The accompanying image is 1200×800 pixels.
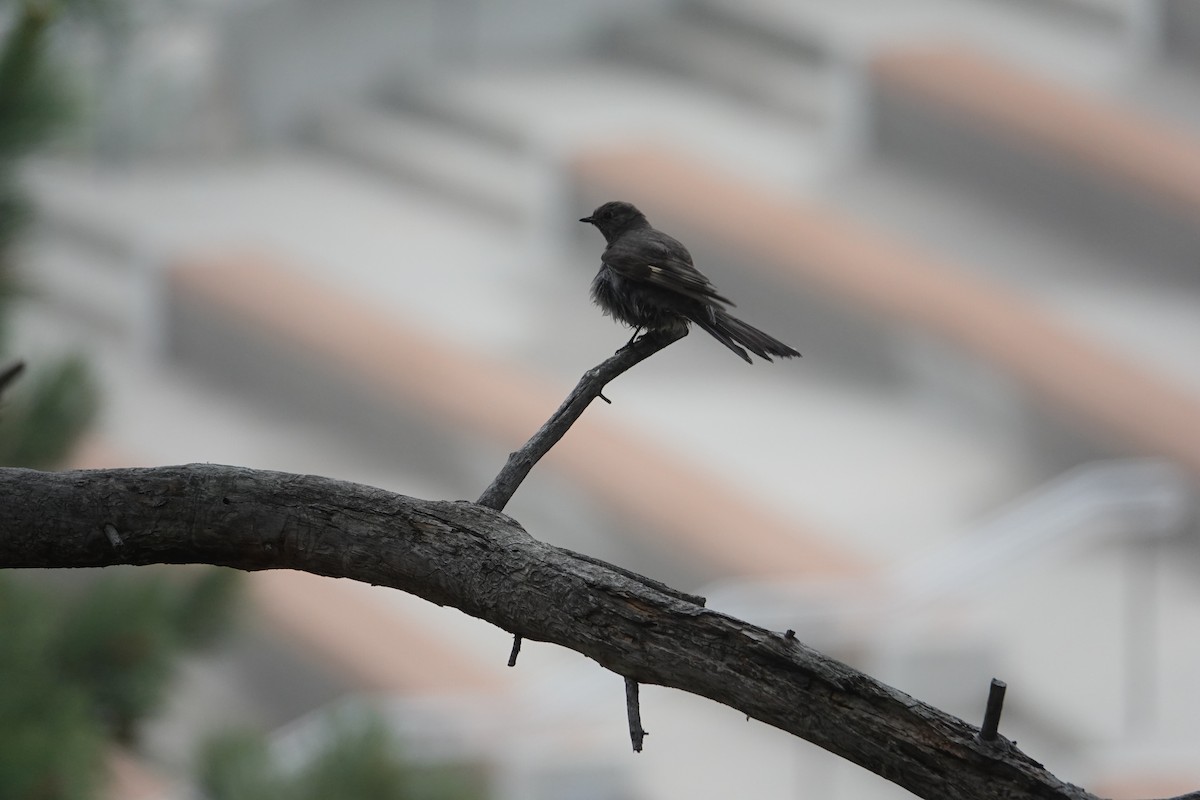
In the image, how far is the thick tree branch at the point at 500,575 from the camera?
1.50 ft

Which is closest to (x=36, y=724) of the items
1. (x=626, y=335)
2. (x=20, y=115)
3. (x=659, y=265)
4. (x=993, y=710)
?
(x=20, y=115)

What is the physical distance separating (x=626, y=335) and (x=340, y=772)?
8.36 ft

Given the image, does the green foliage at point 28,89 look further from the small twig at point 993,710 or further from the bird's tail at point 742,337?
the small twig at point 993,710

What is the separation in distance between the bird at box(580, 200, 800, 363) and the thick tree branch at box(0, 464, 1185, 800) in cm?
12

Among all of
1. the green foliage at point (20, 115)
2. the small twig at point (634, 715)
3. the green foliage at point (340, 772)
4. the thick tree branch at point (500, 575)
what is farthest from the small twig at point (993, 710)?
the green foliage at point (340, 772)

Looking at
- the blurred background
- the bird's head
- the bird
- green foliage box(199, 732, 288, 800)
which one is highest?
the blurred background

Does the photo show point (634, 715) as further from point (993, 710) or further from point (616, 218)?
point (616, 218)

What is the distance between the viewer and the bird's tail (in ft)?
1.76

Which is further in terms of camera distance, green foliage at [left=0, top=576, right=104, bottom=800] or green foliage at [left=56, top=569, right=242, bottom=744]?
green foliage at [left=56, top=569, right=242, bottom=744]

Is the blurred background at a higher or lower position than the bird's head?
higher

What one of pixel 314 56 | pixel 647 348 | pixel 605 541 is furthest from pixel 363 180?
pixel 647 348

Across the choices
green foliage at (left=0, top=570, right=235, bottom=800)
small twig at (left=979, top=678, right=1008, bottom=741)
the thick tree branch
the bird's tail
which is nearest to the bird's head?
the bird's tail

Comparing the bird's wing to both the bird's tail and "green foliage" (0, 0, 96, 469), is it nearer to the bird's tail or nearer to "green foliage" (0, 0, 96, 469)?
the bird's tail

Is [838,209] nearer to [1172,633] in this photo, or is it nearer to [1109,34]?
[1109,34]
